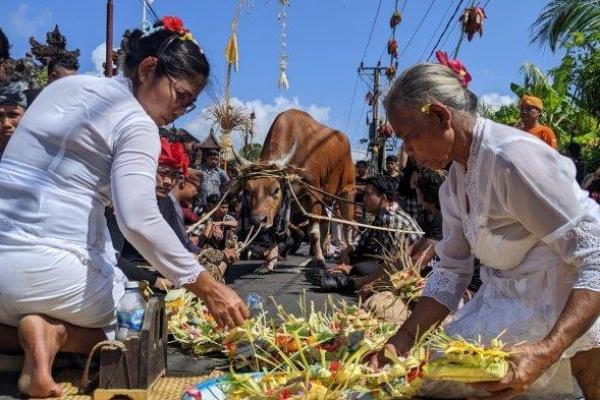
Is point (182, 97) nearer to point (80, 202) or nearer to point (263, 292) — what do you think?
point (80, 202)

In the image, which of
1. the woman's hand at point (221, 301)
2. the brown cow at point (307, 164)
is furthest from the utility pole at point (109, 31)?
the woman's hand at point (221, 301)

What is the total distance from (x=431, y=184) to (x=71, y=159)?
9.80 ft

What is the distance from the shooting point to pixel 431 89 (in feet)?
7.73

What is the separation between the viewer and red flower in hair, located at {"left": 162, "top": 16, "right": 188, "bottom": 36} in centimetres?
323

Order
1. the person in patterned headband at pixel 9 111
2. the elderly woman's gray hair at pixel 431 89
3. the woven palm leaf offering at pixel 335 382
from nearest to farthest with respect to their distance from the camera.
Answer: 1. the woven palm leaf offering at pixel 335 382
2. the elderly woman's gray hair at pixel 431 89
3. the person in patterned headband at pixel 9 111

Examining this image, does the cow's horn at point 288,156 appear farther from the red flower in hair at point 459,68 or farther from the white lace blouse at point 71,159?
the red flower in hair at point 459,68

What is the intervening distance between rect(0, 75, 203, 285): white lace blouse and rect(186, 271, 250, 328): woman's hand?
47mm

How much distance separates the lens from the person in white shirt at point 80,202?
2.79 meters

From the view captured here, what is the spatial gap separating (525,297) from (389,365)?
527 mm

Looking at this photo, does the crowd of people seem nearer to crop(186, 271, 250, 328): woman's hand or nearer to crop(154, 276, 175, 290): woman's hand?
crop(186, 271, 250, 328): woman's hand

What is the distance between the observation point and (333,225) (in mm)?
12289

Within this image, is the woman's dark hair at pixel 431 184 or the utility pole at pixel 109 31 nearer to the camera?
the woman's dark hair at pixel 431 184

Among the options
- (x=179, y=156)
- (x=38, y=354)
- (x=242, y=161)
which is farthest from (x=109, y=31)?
(x=38, y=354)

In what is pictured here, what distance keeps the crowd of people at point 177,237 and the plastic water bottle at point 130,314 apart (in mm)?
75
